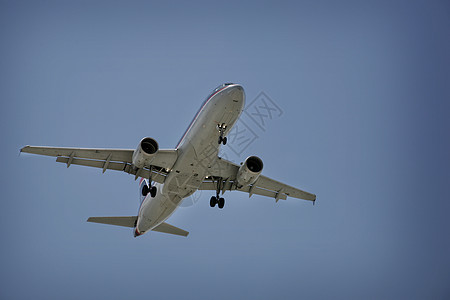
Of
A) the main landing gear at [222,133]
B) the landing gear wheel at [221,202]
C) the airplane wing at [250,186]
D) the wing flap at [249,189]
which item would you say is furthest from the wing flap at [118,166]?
the main landing gear at [222,133]

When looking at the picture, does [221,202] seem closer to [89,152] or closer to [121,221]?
[89,152]

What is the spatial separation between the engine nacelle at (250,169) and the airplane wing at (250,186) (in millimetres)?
1478

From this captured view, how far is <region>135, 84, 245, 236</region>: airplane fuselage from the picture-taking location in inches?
1005

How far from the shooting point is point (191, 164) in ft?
90.4

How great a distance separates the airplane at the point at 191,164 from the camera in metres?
26.0

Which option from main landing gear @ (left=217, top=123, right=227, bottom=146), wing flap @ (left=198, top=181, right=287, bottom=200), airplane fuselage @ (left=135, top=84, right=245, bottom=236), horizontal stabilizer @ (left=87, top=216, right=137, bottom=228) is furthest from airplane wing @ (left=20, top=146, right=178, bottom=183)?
horizontal stabilizer @ (left=87, top=216, right=137, bottom=228)

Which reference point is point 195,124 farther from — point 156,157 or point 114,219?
point 114,219

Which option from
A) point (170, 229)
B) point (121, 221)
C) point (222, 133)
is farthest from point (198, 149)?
point (170, 229)

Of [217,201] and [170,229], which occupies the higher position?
[217,201]

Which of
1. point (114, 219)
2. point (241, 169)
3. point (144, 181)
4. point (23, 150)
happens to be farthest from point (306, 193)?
point (23, 150)

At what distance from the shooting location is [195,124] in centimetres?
2680

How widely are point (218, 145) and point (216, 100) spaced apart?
2780 mm

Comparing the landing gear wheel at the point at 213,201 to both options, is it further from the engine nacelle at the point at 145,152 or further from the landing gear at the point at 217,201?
the engine nacelle at the point at 145,152

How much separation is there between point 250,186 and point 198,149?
7.27 m
